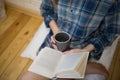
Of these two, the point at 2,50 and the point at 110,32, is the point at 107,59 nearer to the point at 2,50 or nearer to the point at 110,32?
the point at 110,32

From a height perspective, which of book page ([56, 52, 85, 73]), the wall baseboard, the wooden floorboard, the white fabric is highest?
book page ([56, 52, 85, 73])

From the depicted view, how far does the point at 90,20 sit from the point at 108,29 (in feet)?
0.32

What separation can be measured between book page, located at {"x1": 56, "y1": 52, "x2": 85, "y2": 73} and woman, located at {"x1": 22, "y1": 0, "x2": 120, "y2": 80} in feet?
0.18

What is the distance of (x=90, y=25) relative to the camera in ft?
2.82

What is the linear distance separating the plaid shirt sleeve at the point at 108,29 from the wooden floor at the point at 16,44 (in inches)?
19.3

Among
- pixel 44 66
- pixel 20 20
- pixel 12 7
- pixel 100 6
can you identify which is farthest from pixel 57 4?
pixel 12 7

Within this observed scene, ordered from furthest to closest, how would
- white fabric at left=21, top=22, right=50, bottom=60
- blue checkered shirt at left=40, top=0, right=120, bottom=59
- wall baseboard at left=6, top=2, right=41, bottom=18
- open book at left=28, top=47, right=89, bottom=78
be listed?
wall baseboard at left=6, top=2, right=41, bottom=18
white fabric at left=21, top=22, right=50, bottom=60
blue checkered shirt at left=40, top=0, right=120, bottom=59
open book at left=28, top=47, right=89, bottom=78

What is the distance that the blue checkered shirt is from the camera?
81 cm

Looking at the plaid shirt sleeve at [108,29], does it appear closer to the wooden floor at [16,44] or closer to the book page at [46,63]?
the book page at [46,63]

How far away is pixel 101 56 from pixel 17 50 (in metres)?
0.71

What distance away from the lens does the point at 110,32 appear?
0.88 metres

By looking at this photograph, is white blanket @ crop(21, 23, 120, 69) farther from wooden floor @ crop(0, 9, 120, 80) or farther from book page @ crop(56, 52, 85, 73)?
book page @ crop(56, 52, 85, 73)

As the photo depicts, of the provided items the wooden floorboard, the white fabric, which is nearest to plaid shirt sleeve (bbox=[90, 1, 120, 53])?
the white fabric

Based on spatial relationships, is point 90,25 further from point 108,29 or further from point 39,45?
point 39,45
